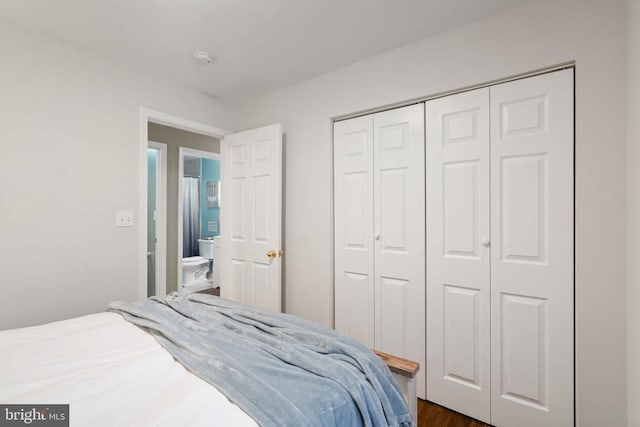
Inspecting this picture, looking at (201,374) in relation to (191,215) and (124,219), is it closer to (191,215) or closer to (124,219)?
(124,219)

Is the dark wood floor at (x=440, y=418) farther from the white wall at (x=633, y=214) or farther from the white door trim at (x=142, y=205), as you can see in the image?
the white door trim at (x=142, y=205)

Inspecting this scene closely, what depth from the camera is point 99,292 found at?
225 centimetres

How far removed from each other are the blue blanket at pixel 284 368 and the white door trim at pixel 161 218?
2377 mm

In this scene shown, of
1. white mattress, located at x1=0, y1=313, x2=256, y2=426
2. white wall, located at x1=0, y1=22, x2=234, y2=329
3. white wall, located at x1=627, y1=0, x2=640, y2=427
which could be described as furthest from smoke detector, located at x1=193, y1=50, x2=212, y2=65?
white wall, located at x1=627, y1=0, x2=640, y2=427

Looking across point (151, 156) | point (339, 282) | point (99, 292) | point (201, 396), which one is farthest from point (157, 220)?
point (201, 396)

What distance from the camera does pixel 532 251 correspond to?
1727mm

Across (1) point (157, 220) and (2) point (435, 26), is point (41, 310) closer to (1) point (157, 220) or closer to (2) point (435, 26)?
(1) point (157, 220)

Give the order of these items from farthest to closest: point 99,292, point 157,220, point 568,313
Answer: point 157,220
point 99,292
point 568,313

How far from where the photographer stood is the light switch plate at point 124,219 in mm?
2344

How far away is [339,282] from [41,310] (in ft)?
6.82

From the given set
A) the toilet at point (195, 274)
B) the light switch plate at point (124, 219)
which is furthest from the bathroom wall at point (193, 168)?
the light switch plate at point (124, 219)

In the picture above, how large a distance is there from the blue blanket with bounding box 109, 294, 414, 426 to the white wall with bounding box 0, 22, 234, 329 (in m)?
0.96

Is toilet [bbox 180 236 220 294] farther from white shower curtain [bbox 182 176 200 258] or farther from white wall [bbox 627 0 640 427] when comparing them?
white wall [bbox 627 0 640 427]

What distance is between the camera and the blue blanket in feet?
2.91
